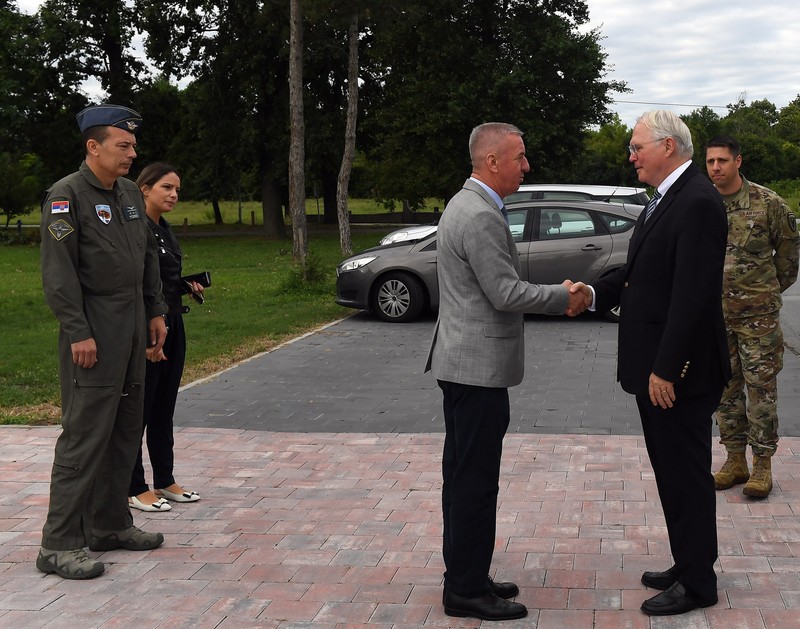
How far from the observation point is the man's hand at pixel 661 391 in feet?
13.7

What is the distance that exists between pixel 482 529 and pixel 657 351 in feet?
3.24

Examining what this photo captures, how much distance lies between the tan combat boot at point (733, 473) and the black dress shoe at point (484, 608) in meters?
2.25

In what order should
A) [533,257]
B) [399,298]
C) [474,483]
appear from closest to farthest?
[474,483]
[533,257]
[399,298]

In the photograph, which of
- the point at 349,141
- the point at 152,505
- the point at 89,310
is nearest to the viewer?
the point at 89,310

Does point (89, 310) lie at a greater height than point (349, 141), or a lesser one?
lesser

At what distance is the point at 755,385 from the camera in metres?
5.96

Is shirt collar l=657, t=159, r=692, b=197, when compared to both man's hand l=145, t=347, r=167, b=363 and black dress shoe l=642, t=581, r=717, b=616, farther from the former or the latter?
man's hand l=145, t=347, r=167, b=363

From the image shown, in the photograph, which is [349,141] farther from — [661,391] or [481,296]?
[661,391]

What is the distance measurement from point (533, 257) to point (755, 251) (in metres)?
8.70

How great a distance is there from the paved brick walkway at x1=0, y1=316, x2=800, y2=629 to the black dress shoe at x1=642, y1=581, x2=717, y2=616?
0.14 feet

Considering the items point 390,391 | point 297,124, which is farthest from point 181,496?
point 297,124

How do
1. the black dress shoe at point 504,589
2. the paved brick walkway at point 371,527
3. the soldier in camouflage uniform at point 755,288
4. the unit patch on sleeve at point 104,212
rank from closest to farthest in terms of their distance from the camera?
1. the paved brick walkway at point 371,527
2. the black dress shoe at point 504,589
3. the unit patch on sleeve at point 104,212
4. the soldier in camouflage uniform at point 755,288

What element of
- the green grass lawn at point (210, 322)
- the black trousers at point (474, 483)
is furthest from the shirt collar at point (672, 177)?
the green grass lawn at point (210, 322)

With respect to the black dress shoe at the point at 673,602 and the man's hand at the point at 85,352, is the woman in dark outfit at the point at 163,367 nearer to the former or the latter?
the man's hand at the point at 85,352
